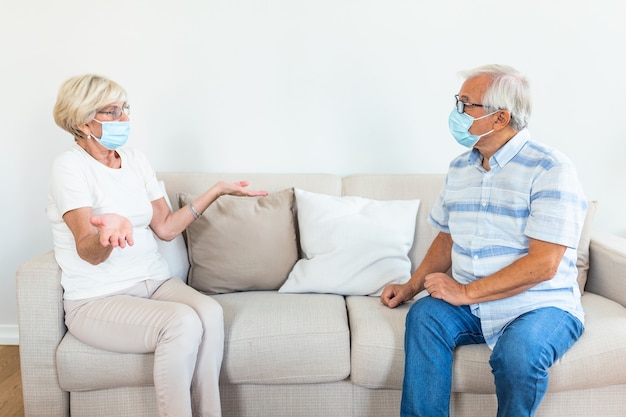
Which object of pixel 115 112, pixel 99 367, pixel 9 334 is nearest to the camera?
pixel 99 367

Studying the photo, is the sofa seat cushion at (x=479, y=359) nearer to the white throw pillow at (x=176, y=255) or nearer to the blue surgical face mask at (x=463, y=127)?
the blue surgical face mask at (x=463, y=127)

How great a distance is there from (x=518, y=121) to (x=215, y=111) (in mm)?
1290

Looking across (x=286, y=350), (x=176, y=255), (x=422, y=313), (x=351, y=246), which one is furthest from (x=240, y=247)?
(x=422, y=313)

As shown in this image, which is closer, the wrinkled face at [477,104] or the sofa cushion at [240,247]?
the wrinkled face at [477,104]

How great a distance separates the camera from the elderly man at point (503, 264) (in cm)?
172

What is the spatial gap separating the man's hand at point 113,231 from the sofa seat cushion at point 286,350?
0.46m

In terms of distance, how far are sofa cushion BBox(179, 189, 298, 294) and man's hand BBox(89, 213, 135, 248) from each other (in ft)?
1.97

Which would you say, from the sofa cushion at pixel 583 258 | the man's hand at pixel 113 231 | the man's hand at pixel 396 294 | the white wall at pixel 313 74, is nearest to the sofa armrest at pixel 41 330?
the man's hand at pixel 113 231

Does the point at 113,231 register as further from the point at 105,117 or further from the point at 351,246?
the point at 351,246

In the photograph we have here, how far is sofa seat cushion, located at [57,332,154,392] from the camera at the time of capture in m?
1.87

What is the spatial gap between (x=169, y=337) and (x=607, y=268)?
148cm

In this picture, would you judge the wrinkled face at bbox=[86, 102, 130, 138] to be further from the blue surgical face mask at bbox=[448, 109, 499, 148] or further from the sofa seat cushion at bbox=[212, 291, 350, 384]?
the blue surgical face mask at bbox=[448, 109, 499, 148]

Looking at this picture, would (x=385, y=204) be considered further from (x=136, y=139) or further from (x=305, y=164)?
(x=136, y=139)

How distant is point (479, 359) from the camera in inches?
72.1
